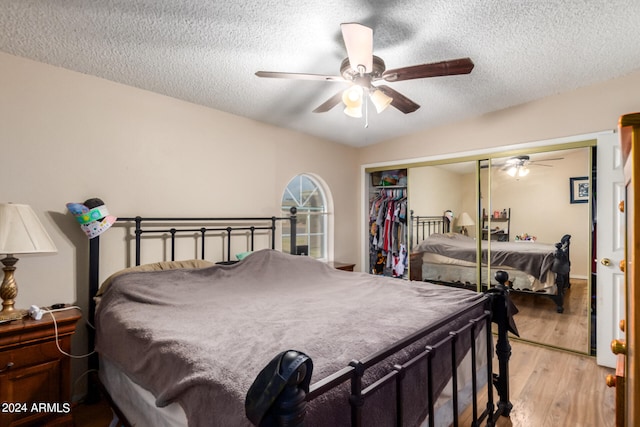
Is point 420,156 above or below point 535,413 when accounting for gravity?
above

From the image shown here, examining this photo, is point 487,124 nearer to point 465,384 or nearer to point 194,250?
point 465,384

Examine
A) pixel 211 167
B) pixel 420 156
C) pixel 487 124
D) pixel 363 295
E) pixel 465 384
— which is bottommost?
pixel 465 384

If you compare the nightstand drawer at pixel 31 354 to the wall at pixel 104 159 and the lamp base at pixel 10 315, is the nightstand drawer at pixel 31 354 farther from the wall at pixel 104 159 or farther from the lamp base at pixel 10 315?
the wall at pixel 104 159

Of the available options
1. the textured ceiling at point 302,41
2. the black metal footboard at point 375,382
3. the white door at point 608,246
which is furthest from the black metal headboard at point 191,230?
the white door at point 608,246

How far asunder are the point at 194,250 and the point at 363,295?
5.27ft

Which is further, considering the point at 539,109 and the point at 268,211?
the point at 268,211

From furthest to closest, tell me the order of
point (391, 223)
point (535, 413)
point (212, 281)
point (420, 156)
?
point (391, 223)
point (420, 156)
point (212, 281)
point (535, 413)

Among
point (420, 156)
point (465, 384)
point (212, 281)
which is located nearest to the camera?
point (465, 384)

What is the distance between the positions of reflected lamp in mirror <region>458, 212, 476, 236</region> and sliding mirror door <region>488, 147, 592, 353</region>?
146mm

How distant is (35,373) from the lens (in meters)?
1.78

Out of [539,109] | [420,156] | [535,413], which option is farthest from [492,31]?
[535,413]

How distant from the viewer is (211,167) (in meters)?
3.01

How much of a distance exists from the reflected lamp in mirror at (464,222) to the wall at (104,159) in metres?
2.13

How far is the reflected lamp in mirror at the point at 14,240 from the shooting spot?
169cm
